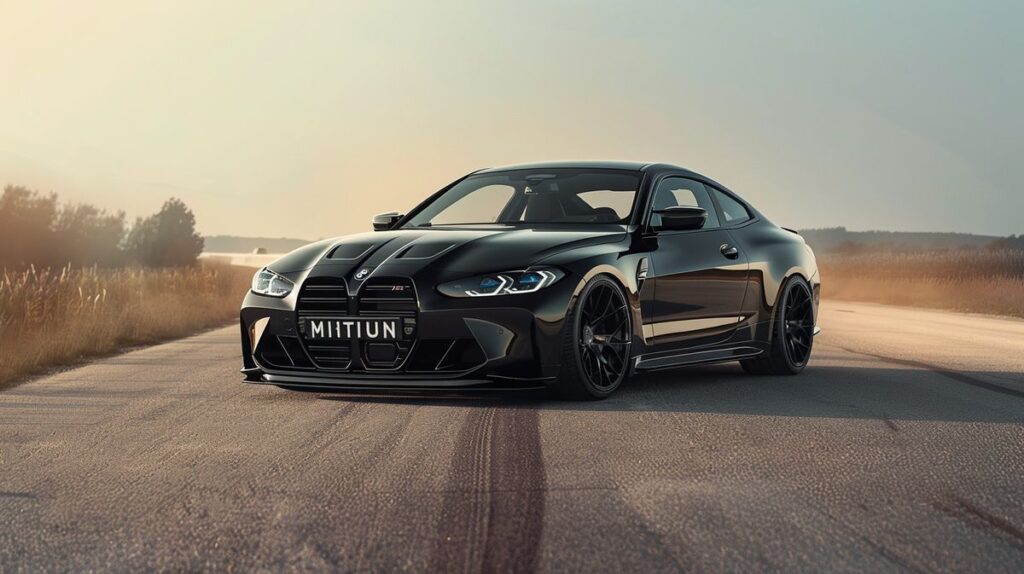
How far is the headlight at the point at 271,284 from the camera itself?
7.57 meters

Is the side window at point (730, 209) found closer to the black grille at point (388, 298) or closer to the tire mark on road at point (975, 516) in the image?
the black grille at point (388, 298)

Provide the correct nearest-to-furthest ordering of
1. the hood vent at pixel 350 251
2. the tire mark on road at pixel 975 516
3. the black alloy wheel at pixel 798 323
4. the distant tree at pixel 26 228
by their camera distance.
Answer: the tire mark on road at pixel 975 516 → the hood vent at pixel 350 251 → the black alloy wheel at pixel 798 323 → the distant tree at pixel 26 228

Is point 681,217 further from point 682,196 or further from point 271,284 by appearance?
point 271,284

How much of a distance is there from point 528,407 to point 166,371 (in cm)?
417

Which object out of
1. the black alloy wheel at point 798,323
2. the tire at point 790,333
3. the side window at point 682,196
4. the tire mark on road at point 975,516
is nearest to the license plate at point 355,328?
the side window at point 682,196

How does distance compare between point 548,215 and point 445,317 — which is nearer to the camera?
point 445,317

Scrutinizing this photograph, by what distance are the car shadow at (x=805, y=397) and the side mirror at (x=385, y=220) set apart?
1612 mm

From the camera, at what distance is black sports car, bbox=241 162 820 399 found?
716cm

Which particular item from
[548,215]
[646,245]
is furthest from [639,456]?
[548,215]

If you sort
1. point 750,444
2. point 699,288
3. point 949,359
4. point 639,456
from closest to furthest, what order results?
point 639,456
point 750,444
point 699,288
point 949,359

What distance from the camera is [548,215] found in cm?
894

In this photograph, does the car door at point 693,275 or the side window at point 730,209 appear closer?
the car door at point 693,275

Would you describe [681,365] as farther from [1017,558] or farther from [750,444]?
[1017,558]

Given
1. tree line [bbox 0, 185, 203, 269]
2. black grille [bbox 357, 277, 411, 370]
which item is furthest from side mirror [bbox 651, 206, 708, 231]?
tree line [bbox 0, 185, 203, 269]
